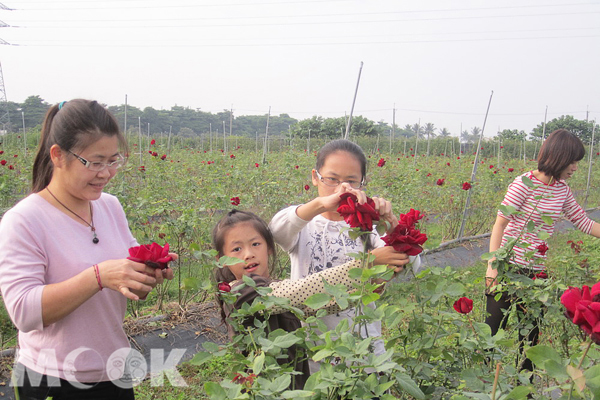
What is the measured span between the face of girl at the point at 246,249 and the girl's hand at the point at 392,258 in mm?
466

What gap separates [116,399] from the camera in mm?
1345

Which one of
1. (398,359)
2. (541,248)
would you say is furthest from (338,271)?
(541,248)

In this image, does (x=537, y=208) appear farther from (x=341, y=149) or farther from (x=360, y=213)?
(x=360, y=213)

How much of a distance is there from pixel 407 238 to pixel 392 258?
0.18 ft

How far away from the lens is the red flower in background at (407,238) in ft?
2.93

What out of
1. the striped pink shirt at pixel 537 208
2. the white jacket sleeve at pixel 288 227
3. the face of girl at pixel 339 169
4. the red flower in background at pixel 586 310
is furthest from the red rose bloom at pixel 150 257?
the striped pink shirt at pixel 537 208

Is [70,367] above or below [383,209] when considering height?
below

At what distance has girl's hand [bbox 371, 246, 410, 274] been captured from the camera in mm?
916

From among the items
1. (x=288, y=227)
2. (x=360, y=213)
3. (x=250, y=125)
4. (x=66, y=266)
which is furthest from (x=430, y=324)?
(x=250, y=125)

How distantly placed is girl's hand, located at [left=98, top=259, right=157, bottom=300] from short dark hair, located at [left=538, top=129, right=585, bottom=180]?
1.99 meters

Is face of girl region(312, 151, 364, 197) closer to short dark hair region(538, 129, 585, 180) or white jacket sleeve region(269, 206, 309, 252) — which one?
white jacket sleeve region(269, 206, 309, 252)

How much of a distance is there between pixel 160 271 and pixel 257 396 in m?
0.41

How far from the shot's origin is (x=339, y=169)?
143 centimetres

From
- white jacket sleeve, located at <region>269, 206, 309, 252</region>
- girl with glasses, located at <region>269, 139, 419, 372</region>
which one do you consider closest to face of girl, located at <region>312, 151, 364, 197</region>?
girl with glasses, located at <region>269, 139, 419, 372</region>
